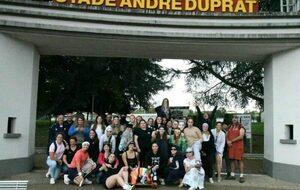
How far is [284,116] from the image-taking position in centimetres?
1105

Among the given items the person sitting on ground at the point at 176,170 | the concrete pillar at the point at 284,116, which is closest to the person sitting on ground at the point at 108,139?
the person sitting on ground at the point at 176,170

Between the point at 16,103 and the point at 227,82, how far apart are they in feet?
38.5

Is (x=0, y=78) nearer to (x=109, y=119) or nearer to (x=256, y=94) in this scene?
(x=109, y=119)

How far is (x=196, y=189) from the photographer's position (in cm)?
936

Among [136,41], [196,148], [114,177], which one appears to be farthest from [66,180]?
[136,41]

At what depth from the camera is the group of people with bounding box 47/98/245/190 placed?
955 cm

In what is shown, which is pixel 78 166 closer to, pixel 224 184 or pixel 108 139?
pixel 108 139

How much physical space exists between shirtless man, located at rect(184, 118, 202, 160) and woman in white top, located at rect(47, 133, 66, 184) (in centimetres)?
333

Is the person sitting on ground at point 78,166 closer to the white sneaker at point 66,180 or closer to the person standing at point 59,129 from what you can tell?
the white sneaker at point 66,180

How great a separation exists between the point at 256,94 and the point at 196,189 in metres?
10.8

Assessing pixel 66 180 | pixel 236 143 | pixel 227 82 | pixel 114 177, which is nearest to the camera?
pixel 114 177

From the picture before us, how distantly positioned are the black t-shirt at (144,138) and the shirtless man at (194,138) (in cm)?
102

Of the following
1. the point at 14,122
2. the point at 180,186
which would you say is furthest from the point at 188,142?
the point at 14,122

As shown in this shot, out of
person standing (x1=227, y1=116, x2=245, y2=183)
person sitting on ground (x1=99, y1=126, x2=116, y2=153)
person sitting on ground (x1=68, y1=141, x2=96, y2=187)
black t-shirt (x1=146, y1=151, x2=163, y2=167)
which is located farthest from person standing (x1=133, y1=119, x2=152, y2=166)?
person standing (x1=227, y1=116, x2=245, y2=183)
